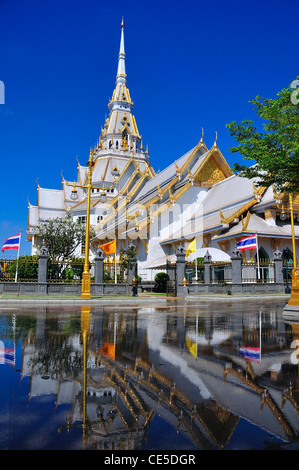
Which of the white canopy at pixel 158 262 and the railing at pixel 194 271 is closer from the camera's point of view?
the railing at pixel 194 271

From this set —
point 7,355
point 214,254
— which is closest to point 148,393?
point 7,355

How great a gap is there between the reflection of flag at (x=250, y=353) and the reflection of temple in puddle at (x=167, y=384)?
1 cm

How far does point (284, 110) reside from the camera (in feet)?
33.7

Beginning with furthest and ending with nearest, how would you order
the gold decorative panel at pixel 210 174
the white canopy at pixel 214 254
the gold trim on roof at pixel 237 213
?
the gold decorative panel at pixel 210 174 → the gold trim on roof at pixel 237 213 → the white canopy at pixel 214 254

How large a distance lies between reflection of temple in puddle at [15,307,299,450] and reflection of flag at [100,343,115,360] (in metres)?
0.01

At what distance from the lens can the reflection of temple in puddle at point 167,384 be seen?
2.50 m

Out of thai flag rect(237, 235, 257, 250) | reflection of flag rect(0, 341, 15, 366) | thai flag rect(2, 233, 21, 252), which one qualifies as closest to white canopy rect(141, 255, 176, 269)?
thai flag rect(237, 235, 257, 250)

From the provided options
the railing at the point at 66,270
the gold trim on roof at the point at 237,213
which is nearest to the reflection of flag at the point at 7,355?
the railing at the point at 66,270

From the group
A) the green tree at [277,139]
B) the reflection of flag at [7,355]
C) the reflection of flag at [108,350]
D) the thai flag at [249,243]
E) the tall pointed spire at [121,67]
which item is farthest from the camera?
the tall pointed spire at [121,67]

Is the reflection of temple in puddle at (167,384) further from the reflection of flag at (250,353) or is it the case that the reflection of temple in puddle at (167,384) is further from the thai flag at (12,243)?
the thai flag at (12,243)

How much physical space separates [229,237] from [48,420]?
23.8 m

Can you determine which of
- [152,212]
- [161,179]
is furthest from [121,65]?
[152,212]
